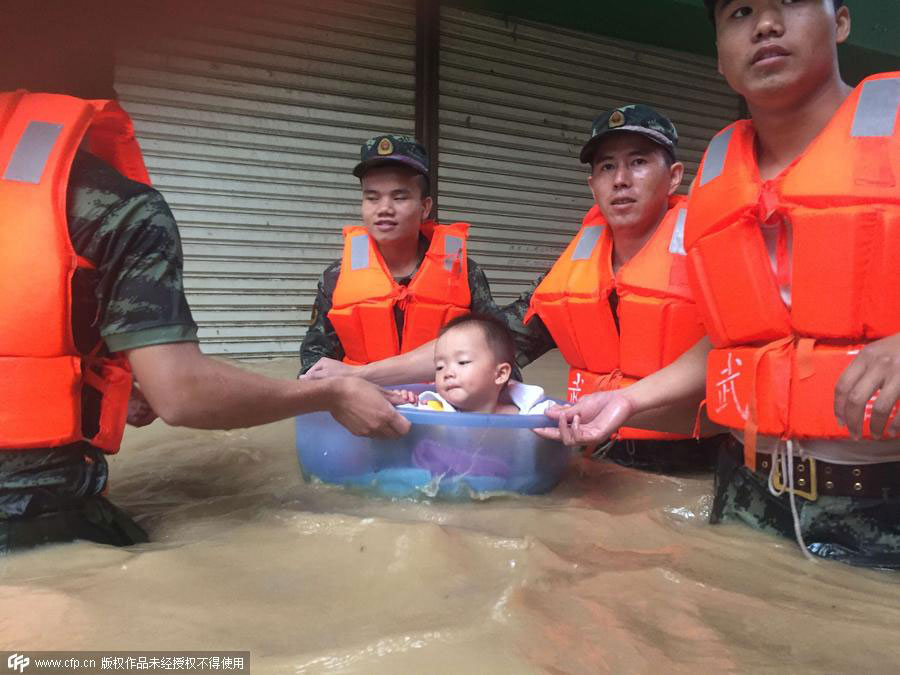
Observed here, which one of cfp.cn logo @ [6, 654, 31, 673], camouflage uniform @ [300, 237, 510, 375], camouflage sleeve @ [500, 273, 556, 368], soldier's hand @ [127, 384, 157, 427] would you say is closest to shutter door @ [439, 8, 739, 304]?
camouflage uniform @ [300, 237, 510, 375]

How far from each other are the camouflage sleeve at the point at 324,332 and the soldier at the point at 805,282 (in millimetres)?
2269

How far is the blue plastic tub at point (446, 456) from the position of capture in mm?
2338

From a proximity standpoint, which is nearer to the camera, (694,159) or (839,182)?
(839,182)

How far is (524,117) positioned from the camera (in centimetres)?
781

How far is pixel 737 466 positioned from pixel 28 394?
1.85 m

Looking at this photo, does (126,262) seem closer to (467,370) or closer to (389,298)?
→ (467,370)

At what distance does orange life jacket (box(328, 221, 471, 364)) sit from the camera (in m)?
3.74

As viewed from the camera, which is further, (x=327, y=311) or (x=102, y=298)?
(x=327, y=311)

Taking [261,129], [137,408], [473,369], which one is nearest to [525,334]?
[473,369]

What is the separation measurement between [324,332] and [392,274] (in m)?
0.48

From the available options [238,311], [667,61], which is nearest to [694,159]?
[667,61]

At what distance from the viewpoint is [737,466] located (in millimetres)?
2145

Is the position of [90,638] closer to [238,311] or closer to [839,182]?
[839,182]

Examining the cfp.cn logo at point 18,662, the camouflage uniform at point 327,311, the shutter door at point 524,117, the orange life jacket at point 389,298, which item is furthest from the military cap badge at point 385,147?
the shutter door at point 524,117
